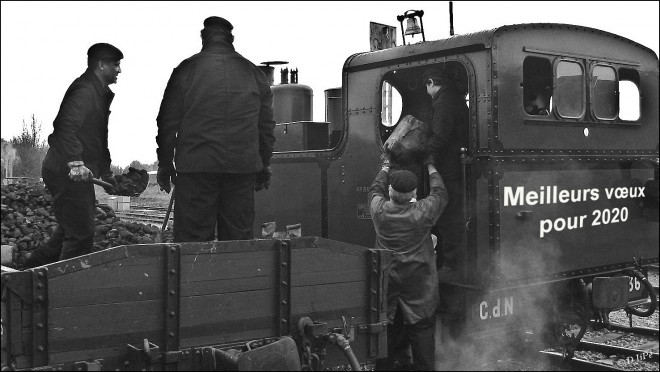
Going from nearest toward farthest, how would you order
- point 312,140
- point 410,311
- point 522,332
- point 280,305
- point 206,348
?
point 206,348 → point 280,305 → point 410,311 → point 522,332 → point 312,140

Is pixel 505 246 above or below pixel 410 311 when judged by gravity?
above

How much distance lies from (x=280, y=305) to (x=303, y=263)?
0.29m

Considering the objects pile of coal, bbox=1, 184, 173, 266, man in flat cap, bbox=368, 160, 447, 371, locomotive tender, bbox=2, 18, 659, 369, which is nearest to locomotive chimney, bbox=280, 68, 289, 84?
locomotive tender, bbox=2, 18, 659, 369

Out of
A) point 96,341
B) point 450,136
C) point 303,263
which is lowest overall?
point 96,341

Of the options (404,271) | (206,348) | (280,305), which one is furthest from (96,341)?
(404,271)

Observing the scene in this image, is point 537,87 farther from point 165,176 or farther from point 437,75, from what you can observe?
point 165,176

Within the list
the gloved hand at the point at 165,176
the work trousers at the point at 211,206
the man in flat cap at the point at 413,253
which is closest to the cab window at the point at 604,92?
the man in flat cap at the point at 413,253

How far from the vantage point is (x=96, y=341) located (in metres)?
3.56

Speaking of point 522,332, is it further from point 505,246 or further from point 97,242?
point 97,242

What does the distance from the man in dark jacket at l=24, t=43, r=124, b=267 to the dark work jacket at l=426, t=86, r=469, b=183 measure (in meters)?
2.47

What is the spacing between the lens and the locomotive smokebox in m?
8.18

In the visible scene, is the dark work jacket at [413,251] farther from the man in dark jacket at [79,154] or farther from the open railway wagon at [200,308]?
the man in dark jacket at [79,154]

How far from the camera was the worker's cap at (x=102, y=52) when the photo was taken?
16.1 ft

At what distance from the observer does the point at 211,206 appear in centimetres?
470
